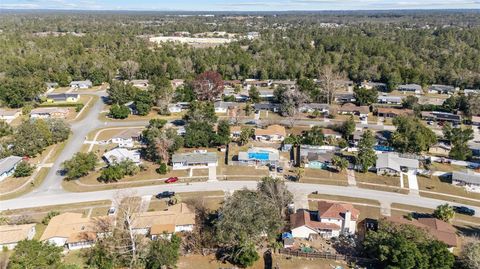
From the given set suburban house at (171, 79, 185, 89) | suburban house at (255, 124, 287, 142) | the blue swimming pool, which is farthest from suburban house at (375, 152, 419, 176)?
suburban house at (171, 79, 185, 89)

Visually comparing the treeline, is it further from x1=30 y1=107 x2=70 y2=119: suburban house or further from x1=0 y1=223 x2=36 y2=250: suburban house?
x1=0 y1=223 x2=36 y2=250: suburban house

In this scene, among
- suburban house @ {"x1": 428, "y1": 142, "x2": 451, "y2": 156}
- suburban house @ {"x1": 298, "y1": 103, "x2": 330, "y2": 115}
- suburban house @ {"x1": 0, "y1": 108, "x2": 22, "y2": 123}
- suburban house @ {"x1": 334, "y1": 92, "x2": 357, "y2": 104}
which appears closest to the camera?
suburban house @ {"x1": 428, "y1": 142, "x2": 451, "y2": 156}

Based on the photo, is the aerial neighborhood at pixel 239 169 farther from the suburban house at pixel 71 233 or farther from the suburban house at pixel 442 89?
the suburban house at pixel 442 89

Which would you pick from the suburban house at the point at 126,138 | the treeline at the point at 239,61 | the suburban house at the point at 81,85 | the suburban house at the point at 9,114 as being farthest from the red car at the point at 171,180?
the suburban house at the point at 81,85

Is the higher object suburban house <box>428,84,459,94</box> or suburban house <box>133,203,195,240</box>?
suburban house <box>428,84,459,94</box>

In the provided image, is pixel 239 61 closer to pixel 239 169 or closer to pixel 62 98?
pixel 62 98

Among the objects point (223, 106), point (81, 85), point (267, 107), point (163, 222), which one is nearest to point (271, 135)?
point (267, 107)

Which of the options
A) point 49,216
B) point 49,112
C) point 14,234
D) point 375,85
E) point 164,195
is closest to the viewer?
point 14,234
